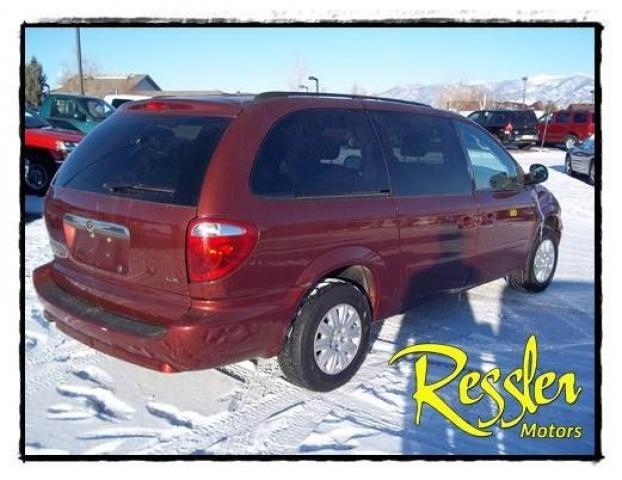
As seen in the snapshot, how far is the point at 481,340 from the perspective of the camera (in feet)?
14.2

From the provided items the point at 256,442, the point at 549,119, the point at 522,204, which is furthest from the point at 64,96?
the point at 549,119

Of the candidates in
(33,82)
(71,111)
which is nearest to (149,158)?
(71,111)

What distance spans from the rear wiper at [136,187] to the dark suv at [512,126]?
21.8m

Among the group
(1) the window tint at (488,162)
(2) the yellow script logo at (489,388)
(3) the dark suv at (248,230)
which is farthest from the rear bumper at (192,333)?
(1) the window tint at (488,162)

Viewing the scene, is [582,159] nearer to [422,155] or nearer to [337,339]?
[422,155]

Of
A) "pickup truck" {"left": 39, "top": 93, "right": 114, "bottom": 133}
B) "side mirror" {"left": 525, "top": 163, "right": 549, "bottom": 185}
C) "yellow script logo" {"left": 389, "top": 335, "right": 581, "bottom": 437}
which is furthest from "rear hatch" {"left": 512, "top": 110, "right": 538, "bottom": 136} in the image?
"yellow script logo" {"left": 389, "top": 335, "right": 581, "bottom": 437}

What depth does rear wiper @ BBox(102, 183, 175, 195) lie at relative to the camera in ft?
9.70

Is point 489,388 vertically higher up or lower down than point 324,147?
lower down

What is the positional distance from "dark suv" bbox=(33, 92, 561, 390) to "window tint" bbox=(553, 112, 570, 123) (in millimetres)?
23116

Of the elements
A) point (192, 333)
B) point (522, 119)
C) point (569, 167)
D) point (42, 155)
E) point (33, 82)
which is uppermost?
point (33, 82)

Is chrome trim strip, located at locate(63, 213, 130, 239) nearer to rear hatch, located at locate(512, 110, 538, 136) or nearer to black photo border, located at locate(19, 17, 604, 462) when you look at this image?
black photo border, located at locate(19, 17, 604, 462)

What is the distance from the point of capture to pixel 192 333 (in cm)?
282

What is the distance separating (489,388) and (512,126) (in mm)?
21458

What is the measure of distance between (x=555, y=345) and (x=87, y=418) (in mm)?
3357
